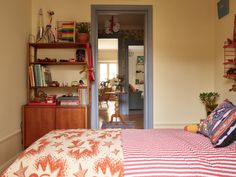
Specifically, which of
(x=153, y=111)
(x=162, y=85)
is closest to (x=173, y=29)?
(x=162, y=85)

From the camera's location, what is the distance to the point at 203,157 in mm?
1439

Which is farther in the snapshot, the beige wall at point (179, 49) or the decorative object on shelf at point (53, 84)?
the beige wall at point (179, 49)

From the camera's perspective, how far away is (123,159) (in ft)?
4.69

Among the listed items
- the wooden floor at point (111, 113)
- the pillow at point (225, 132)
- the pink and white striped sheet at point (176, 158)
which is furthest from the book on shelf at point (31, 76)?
the pillow at point (225, 132)

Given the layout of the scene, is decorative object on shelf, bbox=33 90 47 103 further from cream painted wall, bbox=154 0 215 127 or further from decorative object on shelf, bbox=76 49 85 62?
cream painted wall, bbox=154 0 215 127

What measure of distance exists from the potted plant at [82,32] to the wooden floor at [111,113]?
95.9 inches

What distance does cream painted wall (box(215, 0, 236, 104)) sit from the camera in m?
2.86

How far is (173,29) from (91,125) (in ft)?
6.26

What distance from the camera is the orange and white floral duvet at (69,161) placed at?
1398mm

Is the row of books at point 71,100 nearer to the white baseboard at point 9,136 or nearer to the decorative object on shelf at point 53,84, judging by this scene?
the decorative object on shelf at point 53,84

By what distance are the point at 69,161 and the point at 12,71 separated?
1.91 m

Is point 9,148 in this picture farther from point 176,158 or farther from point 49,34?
point 176,158

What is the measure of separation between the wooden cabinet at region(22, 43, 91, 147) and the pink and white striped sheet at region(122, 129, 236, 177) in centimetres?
157

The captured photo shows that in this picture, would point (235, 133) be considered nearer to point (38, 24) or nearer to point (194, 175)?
point (194, 175)
